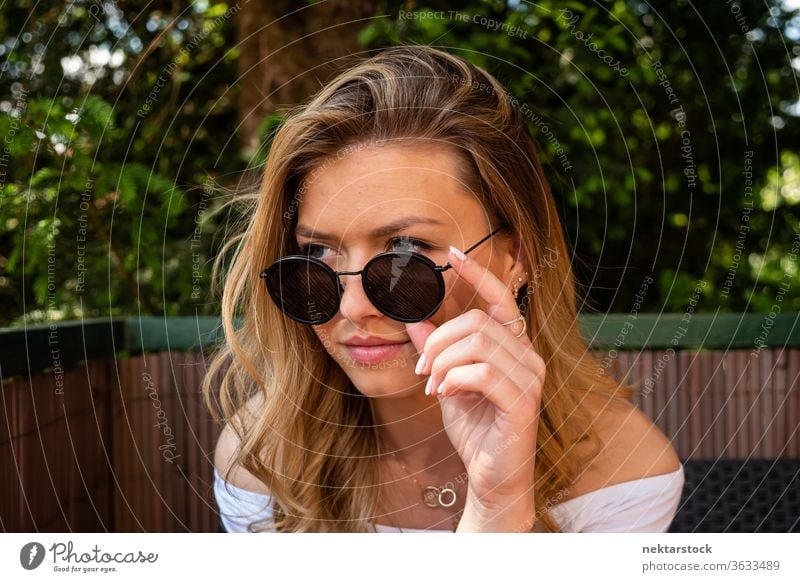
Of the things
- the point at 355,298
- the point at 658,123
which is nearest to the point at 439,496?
the point at 355,298

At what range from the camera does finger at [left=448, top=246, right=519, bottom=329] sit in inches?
28.7

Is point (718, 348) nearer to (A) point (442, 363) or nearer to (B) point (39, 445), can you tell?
(A) point (442, 363)

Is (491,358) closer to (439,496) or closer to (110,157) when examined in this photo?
(439,496)

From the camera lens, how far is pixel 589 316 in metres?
1.14

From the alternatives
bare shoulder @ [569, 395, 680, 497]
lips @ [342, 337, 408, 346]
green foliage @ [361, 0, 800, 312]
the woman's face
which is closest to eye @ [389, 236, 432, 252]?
the woman's face

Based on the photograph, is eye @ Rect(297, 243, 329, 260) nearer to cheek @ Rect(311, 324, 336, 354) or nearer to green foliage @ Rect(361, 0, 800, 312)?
cheek @ Rect(311, 324, 336, 354)

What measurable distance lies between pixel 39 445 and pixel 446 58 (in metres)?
0.67

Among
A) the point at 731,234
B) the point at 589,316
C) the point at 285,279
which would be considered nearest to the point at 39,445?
the point at 285,279

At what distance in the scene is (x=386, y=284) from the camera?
0.78 meters

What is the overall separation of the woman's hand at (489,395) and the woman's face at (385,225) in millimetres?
67

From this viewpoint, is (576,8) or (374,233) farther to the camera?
(576,8)

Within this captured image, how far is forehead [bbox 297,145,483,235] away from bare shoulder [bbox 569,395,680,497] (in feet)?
1.06

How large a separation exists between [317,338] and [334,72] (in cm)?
46

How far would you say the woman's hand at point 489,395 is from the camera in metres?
0.70
